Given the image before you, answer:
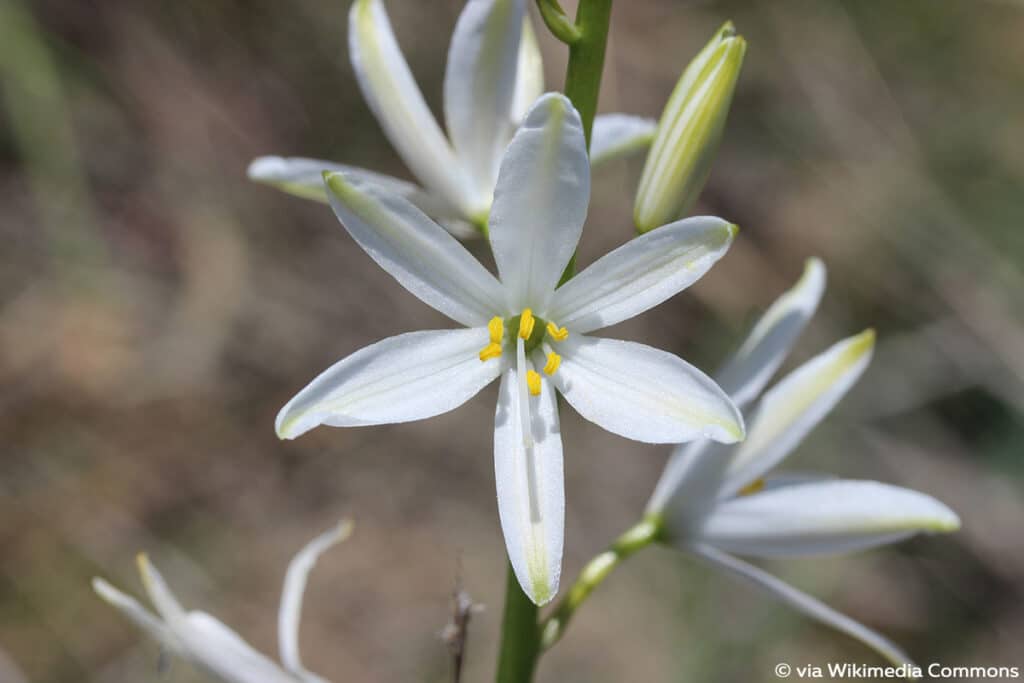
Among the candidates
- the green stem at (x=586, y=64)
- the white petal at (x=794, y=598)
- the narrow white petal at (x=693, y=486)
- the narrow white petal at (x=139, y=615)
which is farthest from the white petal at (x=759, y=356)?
the narrow white petal at (x=139, y=615)

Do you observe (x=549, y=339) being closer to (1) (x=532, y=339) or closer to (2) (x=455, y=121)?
(1) (x=532, y=339)

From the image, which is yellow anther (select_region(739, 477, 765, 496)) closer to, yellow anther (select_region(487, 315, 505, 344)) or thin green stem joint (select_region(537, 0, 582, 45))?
yellow anther (select_region(487, 315, 505, 344))

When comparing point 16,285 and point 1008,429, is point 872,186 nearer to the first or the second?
point 1008,429

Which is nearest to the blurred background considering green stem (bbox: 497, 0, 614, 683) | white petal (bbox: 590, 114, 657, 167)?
white petal (bbox: 590, 114, 657, 167)

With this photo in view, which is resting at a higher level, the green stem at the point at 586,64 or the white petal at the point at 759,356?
the green stem at the point at 586,64

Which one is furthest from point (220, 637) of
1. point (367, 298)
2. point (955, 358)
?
point (955, 358)

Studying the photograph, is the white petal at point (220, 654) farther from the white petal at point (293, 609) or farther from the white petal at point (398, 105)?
the white petal at point (398, 105)

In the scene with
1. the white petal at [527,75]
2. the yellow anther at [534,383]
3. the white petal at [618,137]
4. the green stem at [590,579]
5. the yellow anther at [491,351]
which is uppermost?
the white petal at [527,75]
